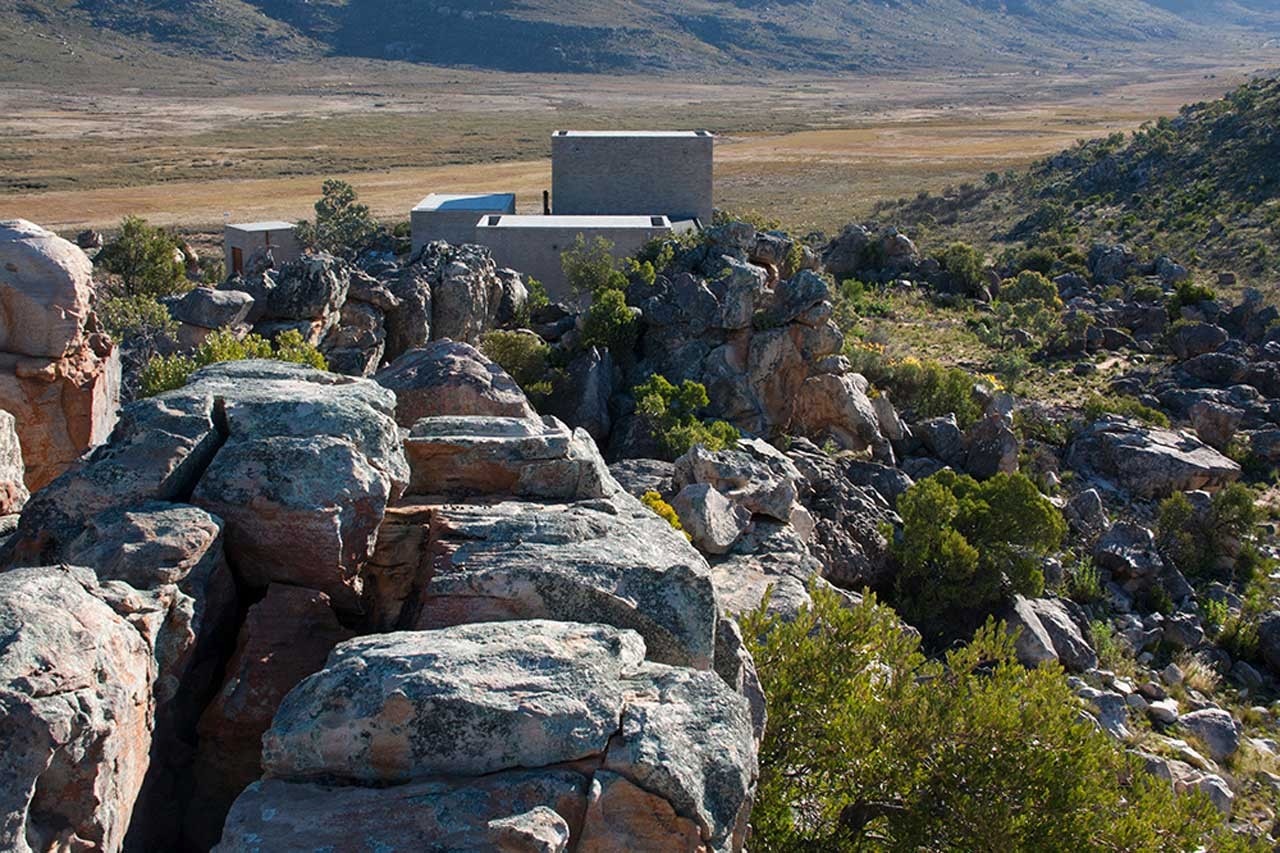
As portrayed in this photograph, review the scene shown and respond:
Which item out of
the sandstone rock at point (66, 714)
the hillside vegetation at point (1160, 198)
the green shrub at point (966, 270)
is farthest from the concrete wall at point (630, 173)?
the sandstone rock at point (66, 714)

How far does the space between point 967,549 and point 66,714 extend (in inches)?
684

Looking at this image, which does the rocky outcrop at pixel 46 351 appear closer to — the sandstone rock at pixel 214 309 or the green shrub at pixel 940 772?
the sandstone rock at pixel 214 309

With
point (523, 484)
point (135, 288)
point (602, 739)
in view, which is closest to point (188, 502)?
point (523, 484)

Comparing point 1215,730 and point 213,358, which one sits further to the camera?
point 1215,730

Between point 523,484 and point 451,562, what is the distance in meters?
2.27

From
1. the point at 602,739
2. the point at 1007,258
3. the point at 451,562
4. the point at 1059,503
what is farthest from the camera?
the point at 1007,258

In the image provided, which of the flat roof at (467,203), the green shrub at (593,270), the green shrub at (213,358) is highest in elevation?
the green shrub at (213,358)

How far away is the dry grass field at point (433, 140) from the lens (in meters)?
89.1

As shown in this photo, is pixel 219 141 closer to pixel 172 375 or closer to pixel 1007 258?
pixel 1007 258

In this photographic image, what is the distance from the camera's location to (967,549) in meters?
22.2

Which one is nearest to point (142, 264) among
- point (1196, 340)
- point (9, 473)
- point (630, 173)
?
point (630, 173)

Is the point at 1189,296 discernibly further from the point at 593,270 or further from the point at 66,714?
the point at 66,714

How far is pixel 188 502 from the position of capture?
11250mm

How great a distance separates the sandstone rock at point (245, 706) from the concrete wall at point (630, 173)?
39854 mm
